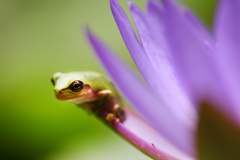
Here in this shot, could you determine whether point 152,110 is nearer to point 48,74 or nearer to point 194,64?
point 194,64

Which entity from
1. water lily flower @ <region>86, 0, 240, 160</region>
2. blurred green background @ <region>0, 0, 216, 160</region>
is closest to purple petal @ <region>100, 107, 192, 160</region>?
water lily flower @ <region>86, 0, 240, 160</region>

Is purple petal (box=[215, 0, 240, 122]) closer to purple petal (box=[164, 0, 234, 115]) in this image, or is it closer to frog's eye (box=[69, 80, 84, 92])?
purple petal (box=[164, 0, 234, 115])

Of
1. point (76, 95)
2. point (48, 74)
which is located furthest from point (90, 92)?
point (48, 74)

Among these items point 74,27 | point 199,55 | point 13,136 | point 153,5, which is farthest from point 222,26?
point 74,27

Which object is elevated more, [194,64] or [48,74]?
[194,64]

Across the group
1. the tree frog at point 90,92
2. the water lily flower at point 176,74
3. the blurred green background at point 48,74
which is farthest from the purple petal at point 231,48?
the blurred green background at point 48,74

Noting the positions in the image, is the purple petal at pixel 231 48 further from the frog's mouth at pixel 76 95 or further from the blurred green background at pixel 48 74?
the blurred green background at pixel 48 74

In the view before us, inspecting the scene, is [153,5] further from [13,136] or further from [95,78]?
[13,136]
